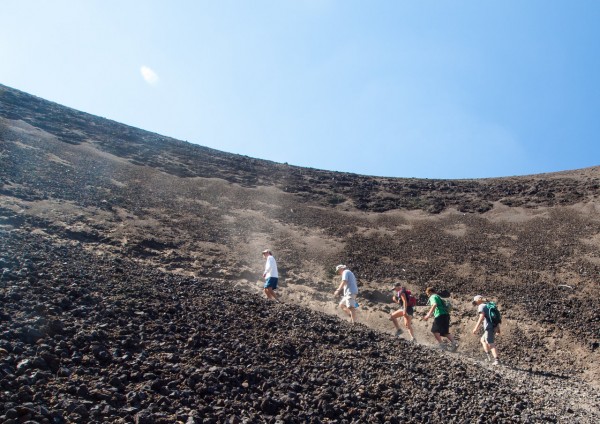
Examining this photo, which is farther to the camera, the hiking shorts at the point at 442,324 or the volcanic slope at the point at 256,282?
the hiking shorts at the point at 442,324

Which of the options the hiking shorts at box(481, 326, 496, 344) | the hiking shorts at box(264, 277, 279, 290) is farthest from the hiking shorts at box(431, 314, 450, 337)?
the hiking shorts at box(264, 277, 279, 290)

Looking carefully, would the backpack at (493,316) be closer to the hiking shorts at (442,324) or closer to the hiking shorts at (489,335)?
the hiking shorts at (489,335)

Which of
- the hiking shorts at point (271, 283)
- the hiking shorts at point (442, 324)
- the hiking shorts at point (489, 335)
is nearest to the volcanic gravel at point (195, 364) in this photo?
the hiking shorts at point (489, 335)

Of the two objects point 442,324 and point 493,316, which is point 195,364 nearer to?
point 442,324

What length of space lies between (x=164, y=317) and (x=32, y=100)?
33542 mm

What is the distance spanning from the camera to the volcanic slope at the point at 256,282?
16.9 ft

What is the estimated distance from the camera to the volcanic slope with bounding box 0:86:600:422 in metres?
5.16

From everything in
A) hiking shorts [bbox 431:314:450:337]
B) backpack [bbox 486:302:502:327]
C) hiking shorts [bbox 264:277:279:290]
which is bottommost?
hiking shorts [bbox 264:277:279:290]

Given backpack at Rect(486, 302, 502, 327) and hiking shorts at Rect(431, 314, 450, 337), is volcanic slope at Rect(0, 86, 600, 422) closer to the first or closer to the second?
hiking shorts at Rect(431, 314, 450, 337)

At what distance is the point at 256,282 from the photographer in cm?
1652

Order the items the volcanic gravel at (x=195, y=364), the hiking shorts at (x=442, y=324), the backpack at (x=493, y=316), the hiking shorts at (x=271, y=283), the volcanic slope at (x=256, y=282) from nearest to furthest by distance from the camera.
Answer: the volcanic gravel at (x=195, y=364)
the volcanic slope at (x=256, y=282)
the backpack at (x=493, y=316)
the hiking shorts at (x=442, y=324)
the hiking shorts at (x=271, y=283)

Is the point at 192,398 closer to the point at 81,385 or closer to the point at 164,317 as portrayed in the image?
the point at 81,385

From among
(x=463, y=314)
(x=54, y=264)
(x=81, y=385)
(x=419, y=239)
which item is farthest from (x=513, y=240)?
(x=81, y=385)

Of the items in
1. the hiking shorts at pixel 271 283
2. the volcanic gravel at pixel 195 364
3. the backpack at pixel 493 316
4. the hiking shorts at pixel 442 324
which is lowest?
the hiking shorts at pixel 271 283
